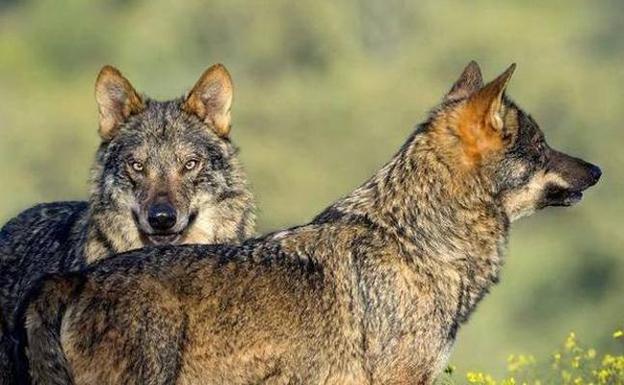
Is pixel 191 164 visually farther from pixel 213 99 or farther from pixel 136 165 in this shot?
pixel 213 99

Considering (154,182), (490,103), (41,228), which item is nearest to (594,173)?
(490,103)

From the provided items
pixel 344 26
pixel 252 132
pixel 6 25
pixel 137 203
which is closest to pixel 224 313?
pixel 137 203

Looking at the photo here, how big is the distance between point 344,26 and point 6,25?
42.6 feet

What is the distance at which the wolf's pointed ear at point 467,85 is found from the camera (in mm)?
11352

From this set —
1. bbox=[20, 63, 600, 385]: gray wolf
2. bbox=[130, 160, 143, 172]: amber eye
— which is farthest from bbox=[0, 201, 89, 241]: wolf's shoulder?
bbox=[20, 63, 600, 385]: gray wolf

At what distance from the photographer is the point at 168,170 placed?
12.1 m

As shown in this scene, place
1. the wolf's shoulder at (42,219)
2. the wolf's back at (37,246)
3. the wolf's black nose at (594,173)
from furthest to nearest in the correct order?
the wolf's shoulder at (42,219)
the wolf's back at (37,246)
the wolf's black nose at (594,173)

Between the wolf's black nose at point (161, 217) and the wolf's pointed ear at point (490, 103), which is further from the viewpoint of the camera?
the wolf's black nose at point (161, 217)

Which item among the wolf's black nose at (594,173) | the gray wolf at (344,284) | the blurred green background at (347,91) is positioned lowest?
the gray wolf at (344,284)

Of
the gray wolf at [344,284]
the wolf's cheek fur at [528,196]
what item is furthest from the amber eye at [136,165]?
the wolf's cheek fur at [528,196]

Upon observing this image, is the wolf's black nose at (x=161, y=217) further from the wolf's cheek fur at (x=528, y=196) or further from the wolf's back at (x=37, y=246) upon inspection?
the wolf's cheek fur at (x=528, y=196)

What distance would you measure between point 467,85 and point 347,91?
143ft

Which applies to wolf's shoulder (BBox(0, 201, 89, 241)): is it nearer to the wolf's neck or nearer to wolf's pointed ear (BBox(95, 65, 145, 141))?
wolf's pointed ear (BBox(95, 65, 145, 141))

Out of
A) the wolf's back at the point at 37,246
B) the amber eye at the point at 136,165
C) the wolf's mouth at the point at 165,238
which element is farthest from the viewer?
the wolf's back at the point at 37,246
